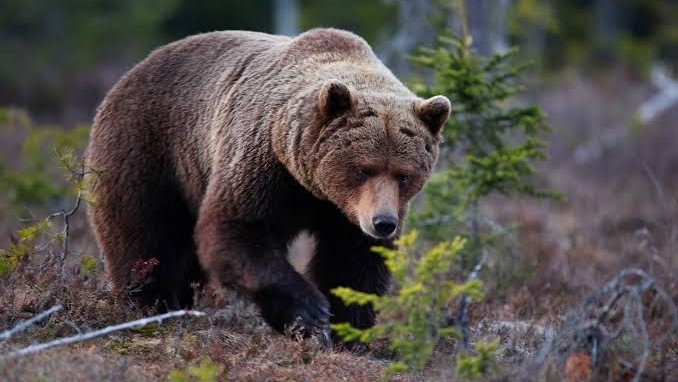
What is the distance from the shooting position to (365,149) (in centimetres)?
595

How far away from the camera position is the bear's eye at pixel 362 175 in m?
5.95

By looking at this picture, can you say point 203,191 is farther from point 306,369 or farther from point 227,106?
point 306,369

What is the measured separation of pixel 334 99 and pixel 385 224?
2.66ft

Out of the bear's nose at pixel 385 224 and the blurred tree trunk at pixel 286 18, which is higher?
the blurred tree trunk at pixel 286 18

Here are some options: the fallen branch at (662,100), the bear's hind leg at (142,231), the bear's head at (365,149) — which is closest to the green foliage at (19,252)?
the bear's hind leg at (142,231)

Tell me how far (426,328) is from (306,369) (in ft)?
2.83

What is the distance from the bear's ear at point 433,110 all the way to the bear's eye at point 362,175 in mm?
508

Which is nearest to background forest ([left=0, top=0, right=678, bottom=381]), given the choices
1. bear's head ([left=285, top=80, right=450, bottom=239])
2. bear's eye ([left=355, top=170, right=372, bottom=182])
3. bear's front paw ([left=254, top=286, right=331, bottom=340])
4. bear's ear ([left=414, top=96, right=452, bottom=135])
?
bear's front paw ([left=254, top=286, right=331, bottom=340])

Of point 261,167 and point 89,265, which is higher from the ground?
point 261,167

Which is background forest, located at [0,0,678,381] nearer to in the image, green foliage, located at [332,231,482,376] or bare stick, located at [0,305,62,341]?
bare stick, located at [0,305,62,341]

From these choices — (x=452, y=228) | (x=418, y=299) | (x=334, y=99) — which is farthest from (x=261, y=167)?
(x=452, y=228)

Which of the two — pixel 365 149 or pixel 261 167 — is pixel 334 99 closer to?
pixel 365 149

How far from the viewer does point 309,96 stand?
20.8 ft

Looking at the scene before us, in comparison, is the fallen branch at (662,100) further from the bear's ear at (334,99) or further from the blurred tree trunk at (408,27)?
the bear's ear at (334,99)
